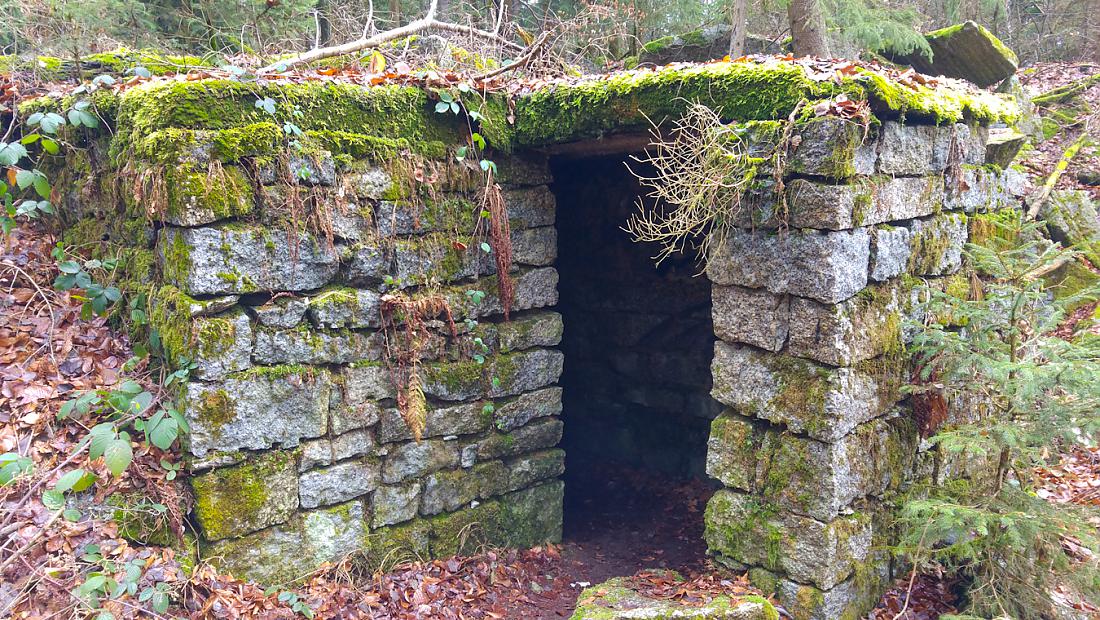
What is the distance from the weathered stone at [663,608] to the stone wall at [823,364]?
0.26 metres

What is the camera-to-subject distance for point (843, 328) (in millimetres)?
3010

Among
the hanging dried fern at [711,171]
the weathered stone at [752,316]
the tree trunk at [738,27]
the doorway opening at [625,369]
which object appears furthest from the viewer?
the tree trunk at [738,27]

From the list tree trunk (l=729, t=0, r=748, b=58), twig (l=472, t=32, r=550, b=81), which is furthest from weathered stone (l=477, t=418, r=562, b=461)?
tree trunk (l=729, t=0, r=748, b=58)

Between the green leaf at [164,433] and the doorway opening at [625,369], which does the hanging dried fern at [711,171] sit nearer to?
the doorway opening at [625,369]

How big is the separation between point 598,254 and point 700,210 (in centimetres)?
Answer: 274

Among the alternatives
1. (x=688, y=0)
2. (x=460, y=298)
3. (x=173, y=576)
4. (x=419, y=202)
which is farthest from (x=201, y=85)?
(x=688, y=0)

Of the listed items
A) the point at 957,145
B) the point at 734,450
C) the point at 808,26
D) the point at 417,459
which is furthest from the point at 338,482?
the point at 808,26

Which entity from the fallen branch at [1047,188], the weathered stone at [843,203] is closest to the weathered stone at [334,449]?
the weathered stone at [843,203]

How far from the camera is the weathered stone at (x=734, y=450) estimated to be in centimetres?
330

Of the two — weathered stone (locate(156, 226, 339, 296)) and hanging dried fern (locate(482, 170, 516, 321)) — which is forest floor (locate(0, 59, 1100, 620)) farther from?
hanging dried fern (locate(482, 170, 516, 321))

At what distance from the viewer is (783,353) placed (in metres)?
3.19

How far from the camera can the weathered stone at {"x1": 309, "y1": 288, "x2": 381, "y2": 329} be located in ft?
10.7

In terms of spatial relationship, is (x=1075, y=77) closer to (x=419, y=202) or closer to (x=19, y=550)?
(x=419, y=202)

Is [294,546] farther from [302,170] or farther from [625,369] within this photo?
[625,369]
